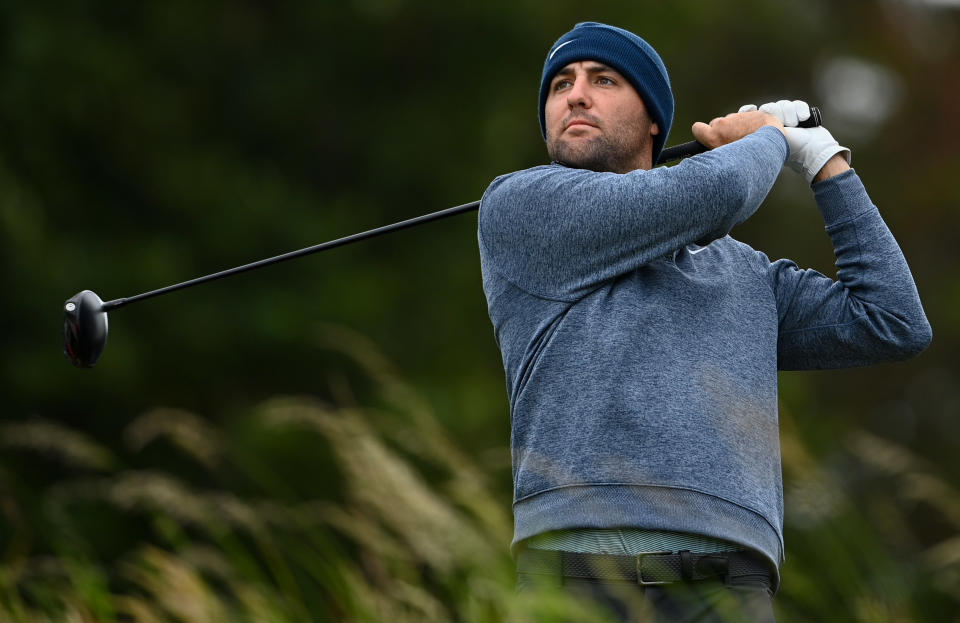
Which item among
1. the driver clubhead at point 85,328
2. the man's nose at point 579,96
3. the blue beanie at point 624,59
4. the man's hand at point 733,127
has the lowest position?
the driver clubhead at point 85,328

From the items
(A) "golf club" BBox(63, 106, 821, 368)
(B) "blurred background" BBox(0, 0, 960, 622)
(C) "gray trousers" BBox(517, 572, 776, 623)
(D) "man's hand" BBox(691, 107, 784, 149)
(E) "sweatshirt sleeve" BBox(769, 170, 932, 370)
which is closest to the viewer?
(C) "gray trousers" BBox(517, 572, 776, 623)

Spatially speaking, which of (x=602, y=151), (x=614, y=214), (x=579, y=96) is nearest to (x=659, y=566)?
(x=614, y=214)

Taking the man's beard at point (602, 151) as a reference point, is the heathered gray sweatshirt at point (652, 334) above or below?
below

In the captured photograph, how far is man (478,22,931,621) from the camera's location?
2.37m

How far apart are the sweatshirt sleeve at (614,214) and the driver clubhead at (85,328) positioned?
0.98 metres

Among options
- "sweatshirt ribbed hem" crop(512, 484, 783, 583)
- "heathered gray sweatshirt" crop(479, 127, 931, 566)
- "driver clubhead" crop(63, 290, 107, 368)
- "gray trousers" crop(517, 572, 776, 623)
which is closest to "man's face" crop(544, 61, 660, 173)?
"heathered gray sweatshirt" crop(479, 127, 931, 566)

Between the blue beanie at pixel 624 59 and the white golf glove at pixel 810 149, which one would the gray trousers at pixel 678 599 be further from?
the blue beanie at pixel 624 59

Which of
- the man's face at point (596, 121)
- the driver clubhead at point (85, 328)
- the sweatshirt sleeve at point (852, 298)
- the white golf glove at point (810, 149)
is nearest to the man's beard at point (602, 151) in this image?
the man's face at point (596, 121)

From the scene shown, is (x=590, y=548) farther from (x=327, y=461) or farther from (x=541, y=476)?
(x=327, y=461)

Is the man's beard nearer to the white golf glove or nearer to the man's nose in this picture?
the man's nose

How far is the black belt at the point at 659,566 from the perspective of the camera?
7.68 ft

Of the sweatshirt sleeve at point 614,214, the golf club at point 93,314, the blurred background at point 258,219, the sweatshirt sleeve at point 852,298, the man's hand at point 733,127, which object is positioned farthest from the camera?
the blurred background at point 258,219

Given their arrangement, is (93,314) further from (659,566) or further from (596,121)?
(659,566)

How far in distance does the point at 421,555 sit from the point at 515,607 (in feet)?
2.73
